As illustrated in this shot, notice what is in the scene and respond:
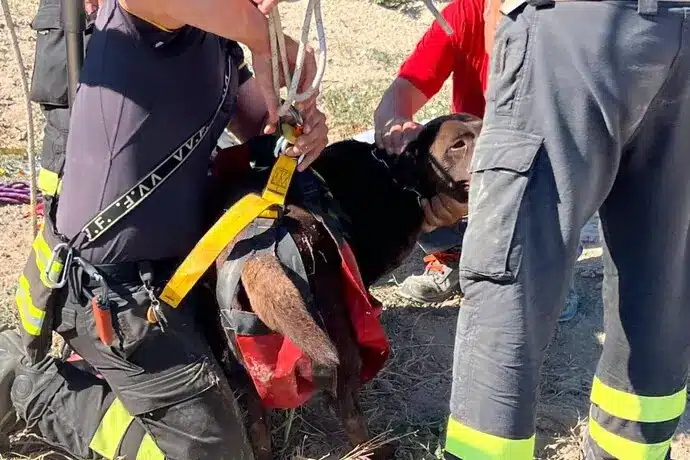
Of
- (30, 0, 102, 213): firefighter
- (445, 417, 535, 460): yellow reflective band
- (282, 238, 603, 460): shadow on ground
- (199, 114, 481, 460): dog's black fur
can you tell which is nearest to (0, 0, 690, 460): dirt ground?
(282, 238, 603, 460): shadow on ground

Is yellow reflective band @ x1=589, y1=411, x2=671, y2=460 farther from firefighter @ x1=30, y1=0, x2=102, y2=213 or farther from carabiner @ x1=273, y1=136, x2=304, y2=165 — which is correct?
firefighter @ x1=30, y1=0, x2=102, y2=213

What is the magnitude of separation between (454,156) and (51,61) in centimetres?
139

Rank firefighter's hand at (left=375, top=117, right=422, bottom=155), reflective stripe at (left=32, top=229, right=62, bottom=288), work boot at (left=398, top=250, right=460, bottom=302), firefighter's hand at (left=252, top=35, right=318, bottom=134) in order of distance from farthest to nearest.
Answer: work boot at (left=398, top=250, right=460, bottom=302) → firefighter's hand at (left=375, top=117, right=422, bottom=155) → reflective stripe at (left=32, top=229, right=62, bottom=288) → firefighter's hand at (left=252, top=35, right=318, bottom=134)

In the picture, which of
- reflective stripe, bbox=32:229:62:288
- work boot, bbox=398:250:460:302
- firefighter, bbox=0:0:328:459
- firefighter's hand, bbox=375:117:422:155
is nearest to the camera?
firefighter, bbox=0:0:328:459

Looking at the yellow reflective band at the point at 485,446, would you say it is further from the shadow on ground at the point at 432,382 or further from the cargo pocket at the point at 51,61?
the cargo pocket at the point at 51,61

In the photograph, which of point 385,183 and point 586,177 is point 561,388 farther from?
point 586,177

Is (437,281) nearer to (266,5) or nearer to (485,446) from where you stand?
(485,446)

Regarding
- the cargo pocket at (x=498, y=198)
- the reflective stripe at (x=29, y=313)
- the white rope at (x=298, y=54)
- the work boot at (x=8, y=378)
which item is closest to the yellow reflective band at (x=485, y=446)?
the cargo pocket at (x=498, y=198)

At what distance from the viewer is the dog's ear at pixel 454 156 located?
2.77 meters

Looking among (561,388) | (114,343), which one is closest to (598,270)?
(561,388)

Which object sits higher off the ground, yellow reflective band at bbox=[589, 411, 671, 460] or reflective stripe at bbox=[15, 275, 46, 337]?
reflective stripe at bbox=[15, 275, 46, 337]

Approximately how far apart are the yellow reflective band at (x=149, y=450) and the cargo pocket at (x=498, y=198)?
4.04ft

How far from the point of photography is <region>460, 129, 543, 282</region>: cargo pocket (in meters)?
1.69

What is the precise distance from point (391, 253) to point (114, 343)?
1052 millimetres
